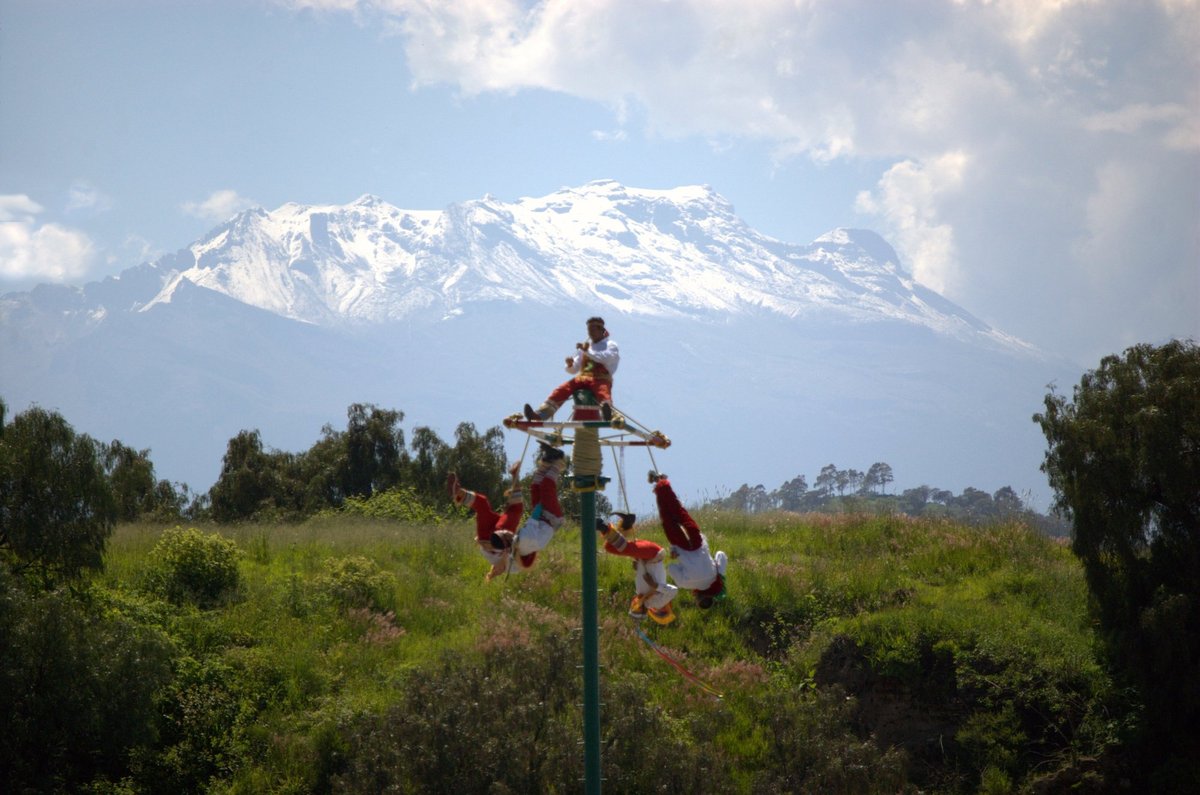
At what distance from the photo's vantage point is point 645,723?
623 inches

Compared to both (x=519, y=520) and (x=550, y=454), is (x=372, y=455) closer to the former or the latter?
(x=519, y=520)

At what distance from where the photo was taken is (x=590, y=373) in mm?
9656

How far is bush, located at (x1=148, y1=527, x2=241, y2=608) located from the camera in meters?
21.0

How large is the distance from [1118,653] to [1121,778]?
2.01 meters

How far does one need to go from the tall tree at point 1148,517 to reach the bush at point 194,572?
51.7 feet

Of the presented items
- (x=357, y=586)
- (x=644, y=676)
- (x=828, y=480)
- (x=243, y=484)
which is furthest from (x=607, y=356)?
(x=828, y=480)

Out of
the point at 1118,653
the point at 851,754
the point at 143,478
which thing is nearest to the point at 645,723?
the point at 851,754

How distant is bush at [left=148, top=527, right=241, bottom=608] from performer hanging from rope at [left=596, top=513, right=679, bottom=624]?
13.7m

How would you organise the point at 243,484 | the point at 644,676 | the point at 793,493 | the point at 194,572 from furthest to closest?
1. the point at 793,493
2. the point at 243,484
3. the point at 194,572
4. the point at 644,676

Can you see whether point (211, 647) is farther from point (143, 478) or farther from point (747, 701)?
point (143, 478)

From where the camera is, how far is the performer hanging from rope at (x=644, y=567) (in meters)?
9.27

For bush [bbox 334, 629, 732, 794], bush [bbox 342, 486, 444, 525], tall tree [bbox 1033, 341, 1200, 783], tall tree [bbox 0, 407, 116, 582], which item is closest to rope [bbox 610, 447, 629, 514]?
bush [bbox 334, 629, 732, 794]

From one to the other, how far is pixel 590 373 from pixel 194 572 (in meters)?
14.3

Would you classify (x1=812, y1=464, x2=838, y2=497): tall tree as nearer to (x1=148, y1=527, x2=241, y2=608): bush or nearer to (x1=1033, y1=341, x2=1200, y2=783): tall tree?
(x1=1033, y1=341, x2=1200, y2=783): tall tree
